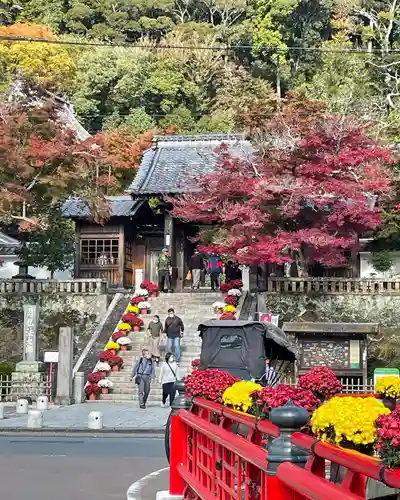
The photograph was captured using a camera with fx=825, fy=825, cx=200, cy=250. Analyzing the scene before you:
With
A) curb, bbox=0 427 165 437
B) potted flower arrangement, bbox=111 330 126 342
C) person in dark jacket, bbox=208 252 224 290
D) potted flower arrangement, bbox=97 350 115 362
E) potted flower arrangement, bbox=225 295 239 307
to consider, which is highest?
person in dark jacket, bbox=208 252 224 290

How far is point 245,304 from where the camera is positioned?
30.5m

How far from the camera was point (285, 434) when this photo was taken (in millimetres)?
4211

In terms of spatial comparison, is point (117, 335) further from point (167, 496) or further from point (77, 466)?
point (167, 496)

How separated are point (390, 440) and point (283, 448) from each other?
1.20 metres

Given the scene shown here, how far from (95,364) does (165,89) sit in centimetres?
3135

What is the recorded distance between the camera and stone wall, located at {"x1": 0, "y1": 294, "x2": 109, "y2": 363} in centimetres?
3059

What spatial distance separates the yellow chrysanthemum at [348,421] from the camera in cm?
353

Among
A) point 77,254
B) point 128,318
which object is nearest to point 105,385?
point 128,318

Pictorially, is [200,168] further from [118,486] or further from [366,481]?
[366,481]

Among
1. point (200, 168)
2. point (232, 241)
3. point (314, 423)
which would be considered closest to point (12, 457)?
point (314, 423)

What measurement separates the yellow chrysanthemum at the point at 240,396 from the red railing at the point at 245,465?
10 centimetres

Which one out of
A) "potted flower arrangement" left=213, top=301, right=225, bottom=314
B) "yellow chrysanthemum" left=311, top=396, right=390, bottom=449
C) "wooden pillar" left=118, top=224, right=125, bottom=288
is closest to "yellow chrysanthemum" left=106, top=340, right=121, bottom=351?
"potted flower arrangement" left=213, top=301, right=225, bottom=314

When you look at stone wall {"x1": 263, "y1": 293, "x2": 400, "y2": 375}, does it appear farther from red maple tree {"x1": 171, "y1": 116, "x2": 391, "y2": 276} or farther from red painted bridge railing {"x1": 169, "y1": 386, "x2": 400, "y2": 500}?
red painted bridge railing {"x1": 169, "y1": 386, "x2": 400, "y2": 500}

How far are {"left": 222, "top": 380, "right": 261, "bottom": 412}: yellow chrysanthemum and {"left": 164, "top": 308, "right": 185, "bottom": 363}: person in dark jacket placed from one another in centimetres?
1840
